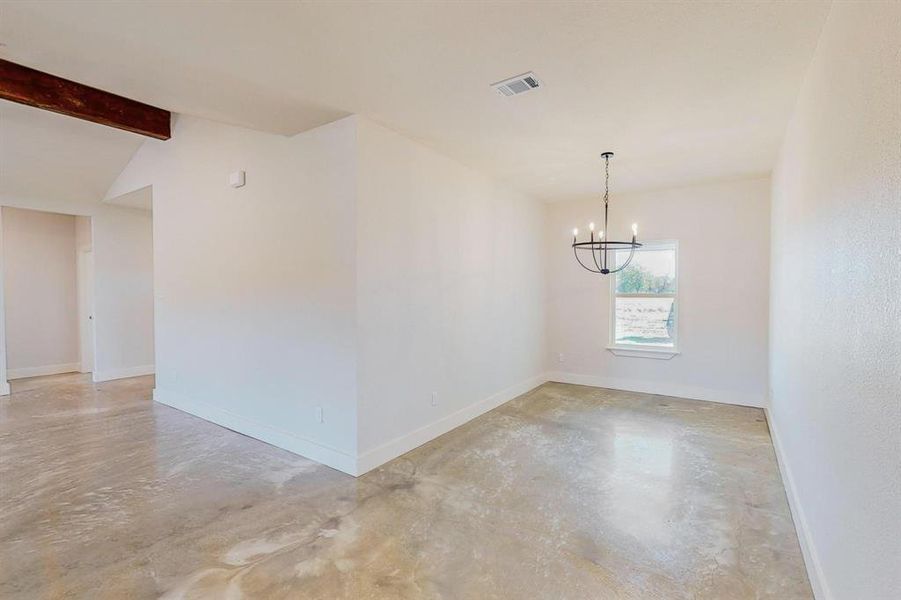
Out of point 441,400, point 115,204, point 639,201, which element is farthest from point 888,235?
point 115,204

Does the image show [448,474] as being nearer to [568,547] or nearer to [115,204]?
[568,547]

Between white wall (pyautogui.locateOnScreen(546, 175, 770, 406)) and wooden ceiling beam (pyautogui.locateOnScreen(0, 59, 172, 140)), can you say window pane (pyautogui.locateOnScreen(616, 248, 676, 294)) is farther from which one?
wooden ceiling beam (pyautogui.locateOnScreen(0, 59, 172, 140))

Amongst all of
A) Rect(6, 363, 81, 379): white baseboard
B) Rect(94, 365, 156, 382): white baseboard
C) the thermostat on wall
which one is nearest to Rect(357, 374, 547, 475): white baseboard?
the thermostat on wall

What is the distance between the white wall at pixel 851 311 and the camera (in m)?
1.18

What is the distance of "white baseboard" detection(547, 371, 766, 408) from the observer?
5180mm

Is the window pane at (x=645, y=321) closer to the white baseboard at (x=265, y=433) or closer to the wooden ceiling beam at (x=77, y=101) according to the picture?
the white baseboard at (x=265, y=433)

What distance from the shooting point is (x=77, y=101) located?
4078mm

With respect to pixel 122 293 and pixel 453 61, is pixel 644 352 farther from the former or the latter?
pixel 122 293

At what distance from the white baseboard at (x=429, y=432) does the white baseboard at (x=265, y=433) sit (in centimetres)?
15

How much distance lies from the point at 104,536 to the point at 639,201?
630cm

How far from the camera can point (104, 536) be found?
2.46m

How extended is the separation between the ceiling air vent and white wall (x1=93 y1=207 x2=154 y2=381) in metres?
6.95

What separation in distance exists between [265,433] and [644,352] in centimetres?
477

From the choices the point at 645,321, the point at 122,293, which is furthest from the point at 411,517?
the point at 122,293
